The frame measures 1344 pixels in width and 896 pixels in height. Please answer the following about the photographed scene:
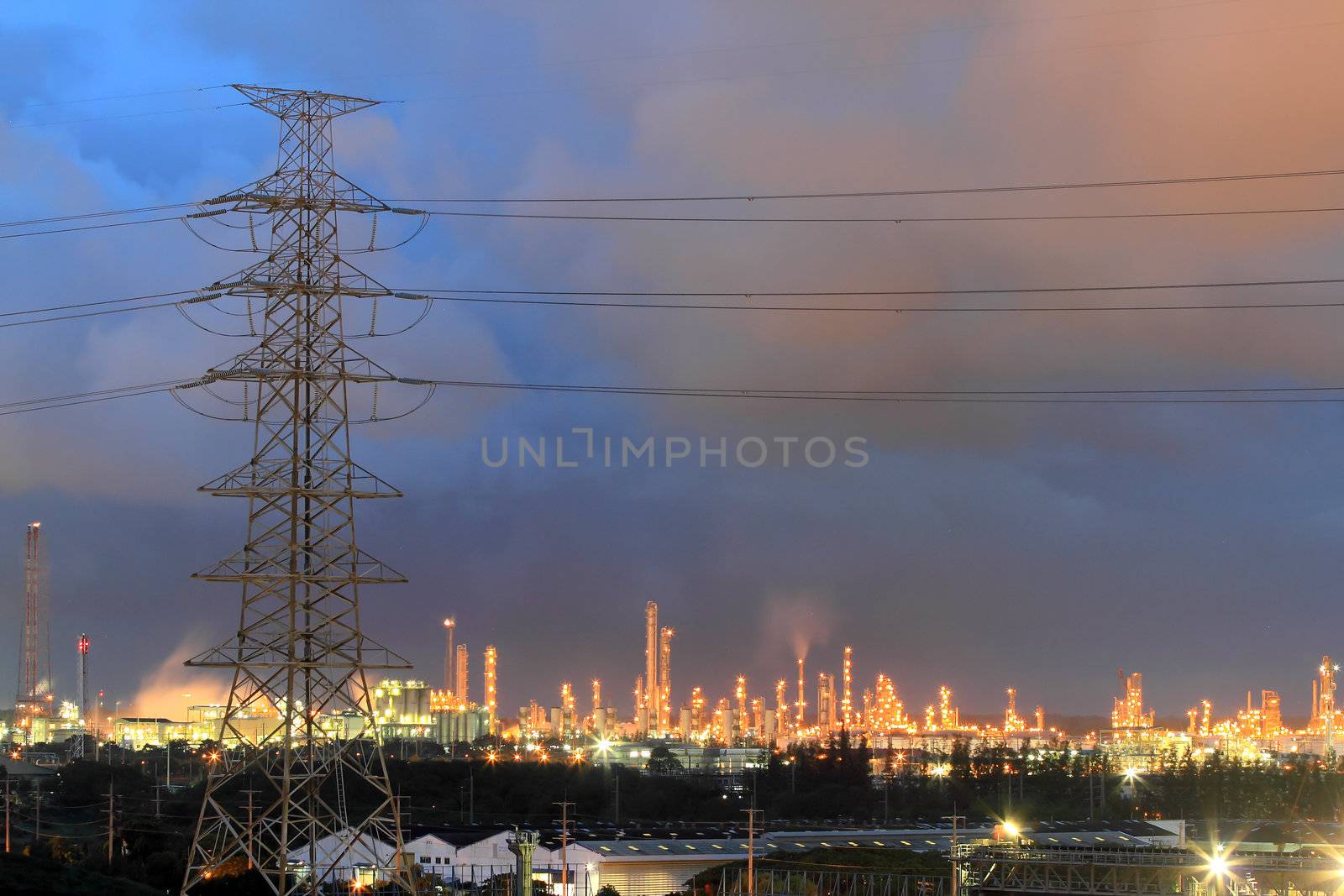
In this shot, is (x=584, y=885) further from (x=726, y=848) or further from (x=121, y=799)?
(x=121, y=799)

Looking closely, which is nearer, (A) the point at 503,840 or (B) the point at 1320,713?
(A) the point at 503,840

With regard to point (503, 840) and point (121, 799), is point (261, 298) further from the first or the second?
point (121, 799)

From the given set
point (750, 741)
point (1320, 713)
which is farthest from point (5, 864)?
point (1320, 713)

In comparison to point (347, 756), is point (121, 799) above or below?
below

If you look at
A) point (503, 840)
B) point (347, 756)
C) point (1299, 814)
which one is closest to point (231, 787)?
point (503, 840)

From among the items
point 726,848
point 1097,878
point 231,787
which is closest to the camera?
point 1097,878

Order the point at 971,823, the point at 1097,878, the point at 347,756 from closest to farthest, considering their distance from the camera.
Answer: the point at 347,756 → the point at 1097,878 → the point at 971,823

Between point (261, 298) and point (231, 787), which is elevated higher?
point (261, 298)

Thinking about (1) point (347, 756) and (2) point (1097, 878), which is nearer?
(1) point (347, 756)

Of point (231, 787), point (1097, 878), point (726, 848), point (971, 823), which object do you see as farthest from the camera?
point (971, 823)
